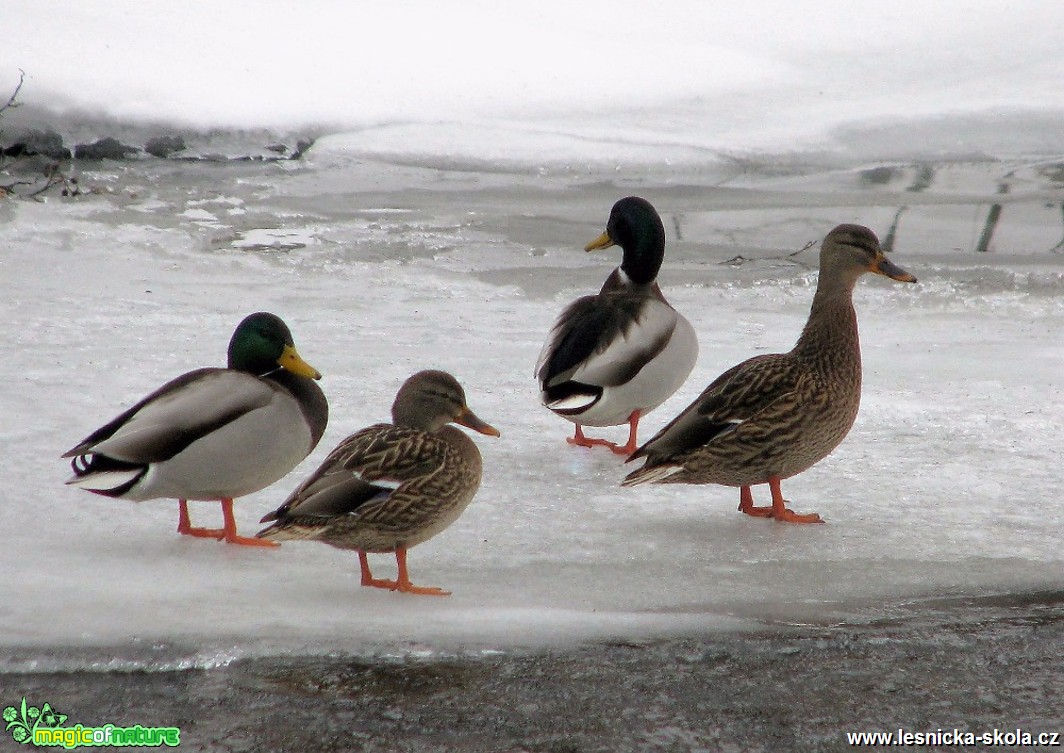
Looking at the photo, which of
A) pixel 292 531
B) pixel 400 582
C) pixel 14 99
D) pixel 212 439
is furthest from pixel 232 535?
pixel 14 99

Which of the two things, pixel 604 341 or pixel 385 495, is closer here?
pixel 385 495

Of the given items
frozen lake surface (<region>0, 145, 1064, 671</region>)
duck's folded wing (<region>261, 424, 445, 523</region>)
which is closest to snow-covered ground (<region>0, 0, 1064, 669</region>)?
frozen lake surface (<region>0, 145, 1064, 671</region>)

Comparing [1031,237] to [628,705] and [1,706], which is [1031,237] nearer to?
[628,705]

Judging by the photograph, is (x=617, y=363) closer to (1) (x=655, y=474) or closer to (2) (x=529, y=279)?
(1) (x=655, y=474)

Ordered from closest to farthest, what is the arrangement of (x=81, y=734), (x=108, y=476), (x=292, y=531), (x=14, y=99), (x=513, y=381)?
(x=81, y=734) < (x=292, y=531) < (x=108, y=476) < (x=513, y=381) < (x=14, y=99)

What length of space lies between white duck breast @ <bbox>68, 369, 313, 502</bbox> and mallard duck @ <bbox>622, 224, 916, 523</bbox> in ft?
3.45

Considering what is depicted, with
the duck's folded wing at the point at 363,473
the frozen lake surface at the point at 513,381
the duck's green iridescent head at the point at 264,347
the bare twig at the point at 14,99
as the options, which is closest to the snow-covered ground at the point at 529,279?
the frozen lake surface at the point at 513,381

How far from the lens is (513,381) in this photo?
17.2 feet

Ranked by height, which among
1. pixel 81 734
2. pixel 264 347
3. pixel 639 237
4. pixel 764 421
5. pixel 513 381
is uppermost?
pixel 639 237

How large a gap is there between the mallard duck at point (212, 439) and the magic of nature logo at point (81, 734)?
1.00 metres

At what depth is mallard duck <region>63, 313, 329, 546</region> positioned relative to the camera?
3.50m

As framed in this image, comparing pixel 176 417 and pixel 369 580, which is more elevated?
pixel 176 417

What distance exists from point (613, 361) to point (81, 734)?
247cm

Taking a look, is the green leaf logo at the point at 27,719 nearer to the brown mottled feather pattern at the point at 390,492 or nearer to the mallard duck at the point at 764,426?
the brown mottled feather pattern at the point at 390,492
